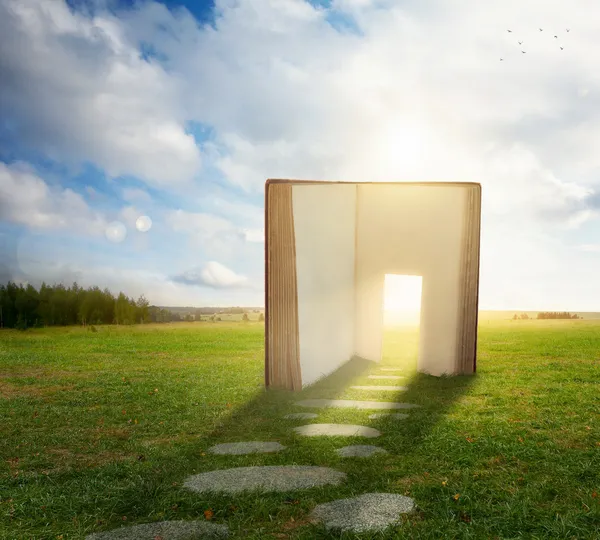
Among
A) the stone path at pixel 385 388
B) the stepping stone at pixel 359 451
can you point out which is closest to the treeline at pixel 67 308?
the stone path at pixel 385 388

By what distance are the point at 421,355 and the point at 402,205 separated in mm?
2432

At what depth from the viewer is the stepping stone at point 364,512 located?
295 centimetres

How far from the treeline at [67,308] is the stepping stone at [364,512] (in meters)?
17.7

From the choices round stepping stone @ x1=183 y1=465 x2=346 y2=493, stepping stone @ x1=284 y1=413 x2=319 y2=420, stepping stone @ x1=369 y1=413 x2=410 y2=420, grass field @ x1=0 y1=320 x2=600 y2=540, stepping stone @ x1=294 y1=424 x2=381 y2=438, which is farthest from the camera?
stepping stone @ x1=284 y1=413 x2=319 y2=420

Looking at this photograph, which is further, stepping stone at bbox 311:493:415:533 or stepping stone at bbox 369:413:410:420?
stepping stone at bbox 369:413:410:420

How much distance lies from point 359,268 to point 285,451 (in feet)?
18.5

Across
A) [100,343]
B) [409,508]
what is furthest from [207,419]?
[100,343]

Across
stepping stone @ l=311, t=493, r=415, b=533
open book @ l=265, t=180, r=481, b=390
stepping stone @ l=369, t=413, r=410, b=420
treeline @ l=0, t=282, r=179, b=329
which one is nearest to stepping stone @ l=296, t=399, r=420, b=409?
stepping stone @ l=369, t=413, r=410, b=420

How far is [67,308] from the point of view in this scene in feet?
69.2

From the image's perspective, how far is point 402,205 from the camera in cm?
934

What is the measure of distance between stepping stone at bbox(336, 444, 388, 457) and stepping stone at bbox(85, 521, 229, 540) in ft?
5.22

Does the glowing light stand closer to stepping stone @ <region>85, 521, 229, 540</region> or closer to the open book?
the open book

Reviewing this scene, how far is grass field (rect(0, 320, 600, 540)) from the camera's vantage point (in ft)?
10.2

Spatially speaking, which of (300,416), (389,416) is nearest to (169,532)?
(300,416)
